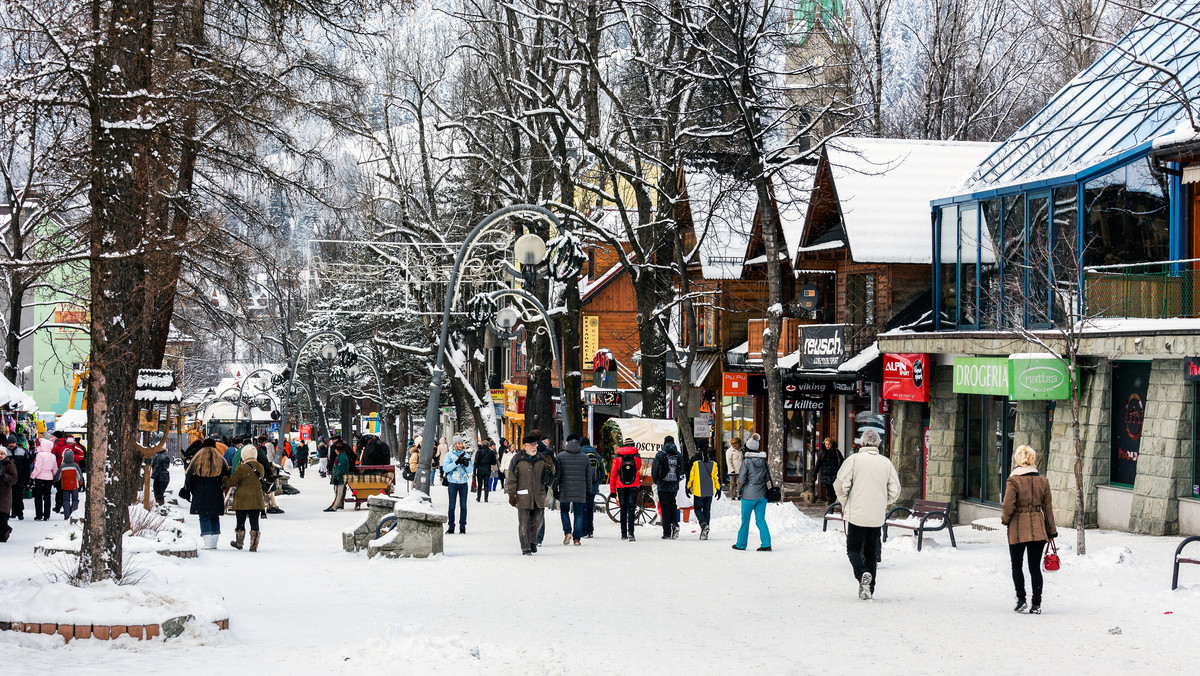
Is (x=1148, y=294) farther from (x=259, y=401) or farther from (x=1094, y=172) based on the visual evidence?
(x=259, y=401)

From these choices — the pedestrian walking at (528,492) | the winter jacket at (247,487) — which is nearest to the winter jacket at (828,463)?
the pedestrian walking at (528,492)

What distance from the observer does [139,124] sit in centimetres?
1086

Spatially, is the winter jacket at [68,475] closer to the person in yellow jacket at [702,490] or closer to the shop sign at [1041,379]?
the person in yellow jacket at [702,490]

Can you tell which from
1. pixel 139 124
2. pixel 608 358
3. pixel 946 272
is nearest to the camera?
pixel 139 124

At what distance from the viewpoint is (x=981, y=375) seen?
25.0 meters

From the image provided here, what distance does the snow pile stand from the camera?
973cm

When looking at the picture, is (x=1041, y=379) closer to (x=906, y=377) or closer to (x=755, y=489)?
(x=906, y=377)

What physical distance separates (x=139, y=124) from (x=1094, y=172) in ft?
55.0

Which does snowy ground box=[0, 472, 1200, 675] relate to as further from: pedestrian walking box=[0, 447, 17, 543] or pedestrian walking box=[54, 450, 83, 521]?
pedestrian walking box=[54, 450, 83, 521]

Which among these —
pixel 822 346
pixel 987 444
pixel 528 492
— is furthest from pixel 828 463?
pixel 528 492

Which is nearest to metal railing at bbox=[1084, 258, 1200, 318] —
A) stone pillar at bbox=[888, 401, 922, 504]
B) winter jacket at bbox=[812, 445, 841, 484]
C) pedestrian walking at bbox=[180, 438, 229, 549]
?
stone pillar at bbox=[888, 401, 922, 504]

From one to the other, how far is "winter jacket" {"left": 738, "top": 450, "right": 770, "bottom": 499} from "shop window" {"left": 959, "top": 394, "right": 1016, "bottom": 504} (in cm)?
837

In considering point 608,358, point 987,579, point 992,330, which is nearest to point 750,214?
point 608,358

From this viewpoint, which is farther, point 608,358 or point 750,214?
point 750,214
